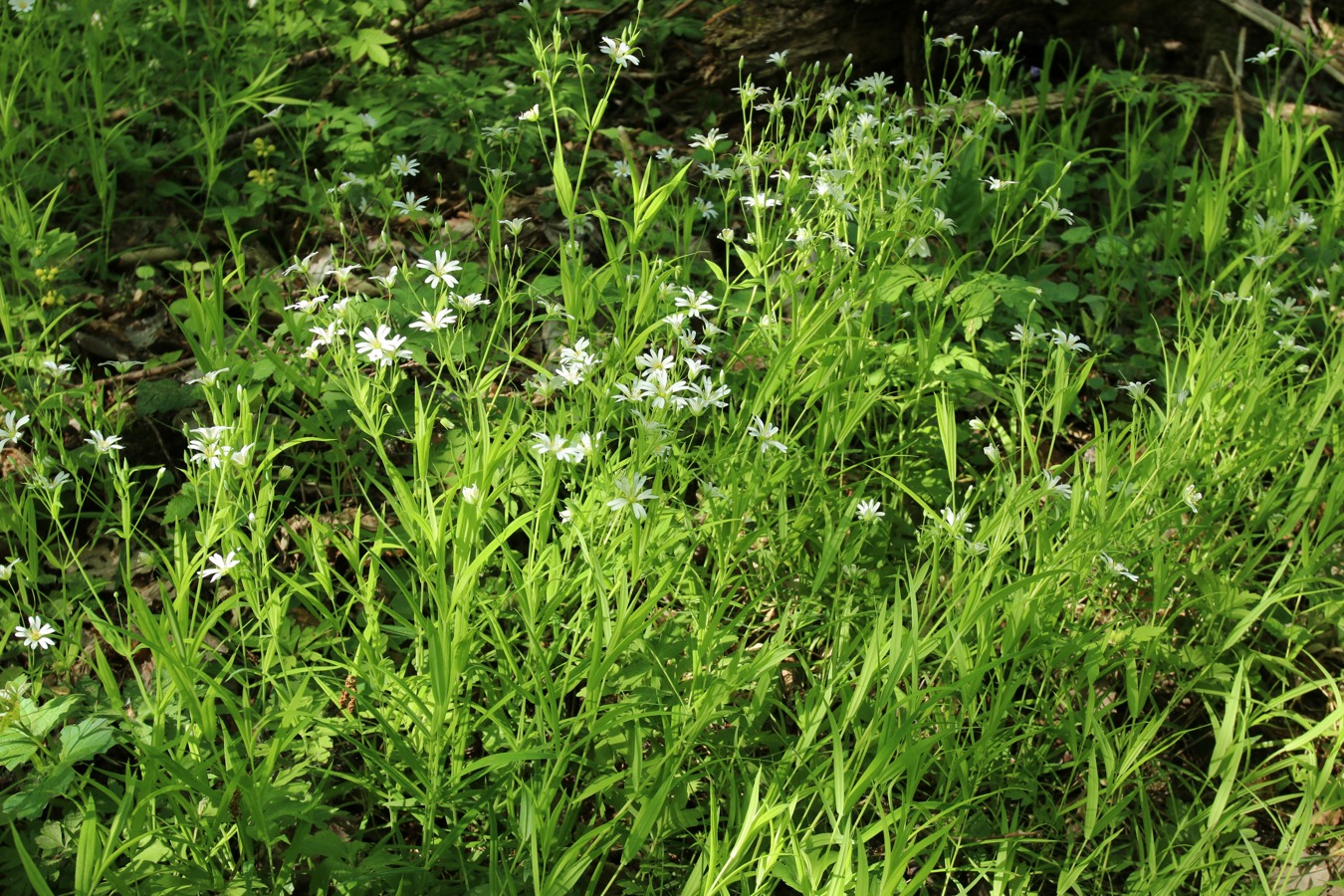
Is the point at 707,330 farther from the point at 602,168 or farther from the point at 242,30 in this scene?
the point at 242,30

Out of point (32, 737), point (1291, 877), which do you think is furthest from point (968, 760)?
point (32, 737)

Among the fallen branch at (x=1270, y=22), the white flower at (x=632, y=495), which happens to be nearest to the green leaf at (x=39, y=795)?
the white flower at (x=632, y=495)

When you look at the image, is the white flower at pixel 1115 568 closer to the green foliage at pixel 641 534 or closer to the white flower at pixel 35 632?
the green foliage at pixel 641 534

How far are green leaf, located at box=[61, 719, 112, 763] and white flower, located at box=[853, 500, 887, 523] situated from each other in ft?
4.31

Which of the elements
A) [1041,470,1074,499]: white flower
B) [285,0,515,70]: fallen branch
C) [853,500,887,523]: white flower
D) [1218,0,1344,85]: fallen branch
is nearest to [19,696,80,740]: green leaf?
[853,500,887,523]: white flower

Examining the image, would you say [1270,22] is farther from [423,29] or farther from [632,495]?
[632,495]

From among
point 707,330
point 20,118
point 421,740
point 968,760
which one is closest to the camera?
point 421,740

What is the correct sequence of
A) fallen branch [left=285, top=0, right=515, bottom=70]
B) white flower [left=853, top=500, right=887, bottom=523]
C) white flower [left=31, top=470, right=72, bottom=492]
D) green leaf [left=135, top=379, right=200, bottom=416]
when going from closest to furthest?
white flower [left=31, top=470, right=72, bottom=492] < white flower [left=853, top=500, right=887, bottom=523] < green leaf [left=135, top=379, right=200, bottom=416] < fallen branch [left=285, top=0, right=515, bottom=70]

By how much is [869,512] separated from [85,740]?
4.44ft

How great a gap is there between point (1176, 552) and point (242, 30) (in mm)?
3057

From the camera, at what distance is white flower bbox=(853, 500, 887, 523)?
2001mm

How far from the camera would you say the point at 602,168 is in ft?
10.8

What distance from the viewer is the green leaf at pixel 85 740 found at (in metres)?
1.47

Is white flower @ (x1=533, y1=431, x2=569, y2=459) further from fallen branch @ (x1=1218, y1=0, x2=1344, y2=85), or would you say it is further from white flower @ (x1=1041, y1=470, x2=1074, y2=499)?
fallen branch @ (x1=1218, y1=0, x2=1344, y2=85)
